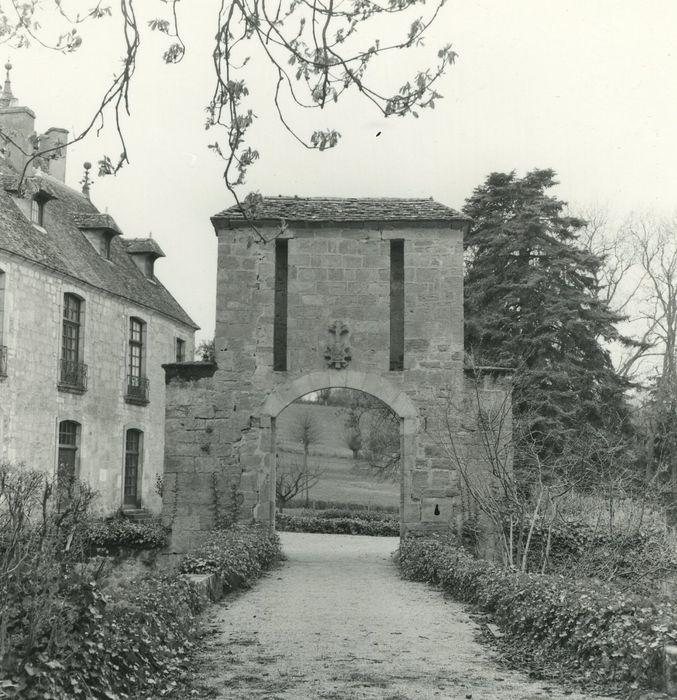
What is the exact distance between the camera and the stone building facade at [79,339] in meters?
18.4

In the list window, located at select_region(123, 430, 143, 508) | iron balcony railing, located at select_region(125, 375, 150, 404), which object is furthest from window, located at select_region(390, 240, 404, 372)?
window, located at select_region(123, 430, 143, 508)

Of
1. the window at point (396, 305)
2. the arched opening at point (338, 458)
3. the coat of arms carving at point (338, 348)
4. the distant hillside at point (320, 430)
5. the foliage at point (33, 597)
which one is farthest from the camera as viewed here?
the distant hillside at point (320, 430)

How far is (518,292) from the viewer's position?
23.9 meters

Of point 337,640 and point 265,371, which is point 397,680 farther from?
point 265,371

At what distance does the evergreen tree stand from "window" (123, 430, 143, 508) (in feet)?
31.3

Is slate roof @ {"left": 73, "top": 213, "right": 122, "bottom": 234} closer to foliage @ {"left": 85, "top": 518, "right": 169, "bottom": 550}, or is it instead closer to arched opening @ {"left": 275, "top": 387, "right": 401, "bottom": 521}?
arched opening @ {"left": 275, "top": 387, "right": 401, "bottom": 521}

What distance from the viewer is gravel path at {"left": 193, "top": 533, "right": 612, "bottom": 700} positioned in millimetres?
5723

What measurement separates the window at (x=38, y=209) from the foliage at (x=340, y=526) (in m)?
10.2

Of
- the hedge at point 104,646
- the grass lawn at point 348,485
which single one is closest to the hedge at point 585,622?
the hedge at point 104,646

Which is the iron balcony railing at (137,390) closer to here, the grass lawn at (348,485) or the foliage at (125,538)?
the foliage at (125,538)

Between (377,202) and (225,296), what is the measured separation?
128 inches

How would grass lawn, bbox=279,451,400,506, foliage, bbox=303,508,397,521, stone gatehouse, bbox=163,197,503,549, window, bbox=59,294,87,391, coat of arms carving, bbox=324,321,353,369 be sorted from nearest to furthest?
stone gatehouse, bbox=163,197,503,549 < coat of arms carving, bbox=324,321,353,369 < window, bbox=59,294,87,391 < foliage, bbox=303,508,397,521 < grass lawn, bbox=279,451,400,506

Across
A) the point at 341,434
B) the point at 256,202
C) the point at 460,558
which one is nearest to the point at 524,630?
the point at 460,558

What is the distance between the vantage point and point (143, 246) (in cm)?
2689
